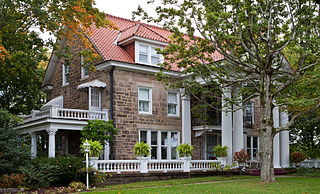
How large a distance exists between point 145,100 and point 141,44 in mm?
3532

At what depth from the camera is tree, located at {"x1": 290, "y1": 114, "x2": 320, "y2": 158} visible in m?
31.1

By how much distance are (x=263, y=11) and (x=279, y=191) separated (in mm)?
7915

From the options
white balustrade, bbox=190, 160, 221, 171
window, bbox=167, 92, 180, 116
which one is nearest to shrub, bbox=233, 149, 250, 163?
white balustrade, bbox=190, 160, 221, 171

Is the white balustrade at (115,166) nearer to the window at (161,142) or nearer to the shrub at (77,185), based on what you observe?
the shrub at (77,185)

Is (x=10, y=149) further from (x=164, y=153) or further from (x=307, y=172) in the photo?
(x=307, y=172)

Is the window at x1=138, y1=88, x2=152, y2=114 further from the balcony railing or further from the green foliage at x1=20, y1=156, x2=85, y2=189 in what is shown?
the green foliage at x1=20, y1=156, x2=85, y2=189

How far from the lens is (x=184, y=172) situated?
21609 millimetres

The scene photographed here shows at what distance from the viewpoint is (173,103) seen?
25.9 metres

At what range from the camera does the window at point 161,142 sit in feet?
79.3

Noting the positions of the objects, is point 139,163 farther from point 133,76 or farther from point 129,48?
point 129,48

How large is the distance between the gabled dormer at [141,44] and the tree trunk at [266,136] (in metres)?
9.41

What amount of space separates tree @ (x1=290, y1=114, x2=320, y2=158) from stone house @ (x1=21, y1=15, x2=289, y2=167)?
455cm

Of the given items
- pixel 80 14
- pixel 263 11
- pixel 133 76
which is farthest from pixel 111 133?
pixel 263 11

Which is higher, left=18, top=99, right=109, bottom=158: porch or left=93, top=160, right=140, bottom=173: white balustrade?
left=18, top=99, right=109, bottom=158: porch
